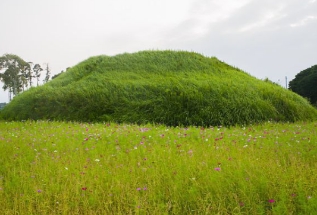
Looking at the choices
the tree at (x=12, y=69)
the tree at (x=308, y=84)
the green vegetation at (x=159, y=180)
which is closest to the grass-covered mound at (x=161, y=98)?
the green vegetation at (x=159, y=180)

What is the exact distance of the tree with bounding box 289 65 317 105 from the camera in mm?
27906

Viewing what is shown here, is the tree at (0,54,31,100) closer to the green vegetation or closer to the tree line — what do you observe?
the tree line

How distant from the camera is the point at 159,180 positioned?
4277mm

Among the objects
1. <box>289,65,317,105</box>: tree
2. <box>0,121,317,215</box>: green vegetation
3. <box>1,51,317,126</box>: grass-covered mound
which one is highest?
<box>289,65,317,105</box>: tree

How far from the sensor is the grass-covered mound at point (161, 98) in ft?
38.4

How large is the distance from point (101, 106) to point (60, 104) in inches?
86.1

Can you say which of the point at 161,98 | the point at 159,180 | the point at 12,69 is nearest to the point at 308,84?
the point at 161,98

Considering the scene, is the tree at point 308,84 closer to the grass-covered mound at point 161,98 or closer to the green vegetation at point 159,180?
the grass-covered mound at point 161,98

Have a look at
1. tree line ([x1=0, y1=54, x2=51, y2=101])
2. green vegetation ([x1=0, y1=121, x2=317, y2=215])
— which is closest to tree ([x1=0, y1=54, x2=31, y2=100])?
tree line ([x1=0, y1=54, x2=51, y2=101])

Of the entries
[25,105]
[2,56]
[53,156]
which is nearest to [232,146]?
[53,156]

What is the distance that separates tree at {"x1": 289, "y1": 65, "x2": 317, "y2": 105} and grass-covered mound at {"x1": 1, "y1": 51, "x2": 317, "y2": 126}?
1535cm

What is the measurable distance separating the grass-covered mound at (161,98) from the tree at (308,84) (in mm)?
15351

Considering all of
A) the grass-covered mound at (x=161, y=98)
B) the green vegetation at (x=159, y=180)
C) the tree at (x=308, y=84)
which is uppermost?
the tree at (x=308, y=84)

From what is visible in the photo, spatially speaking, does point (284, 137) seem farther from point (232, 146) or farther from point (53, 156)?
point (53, 156)
